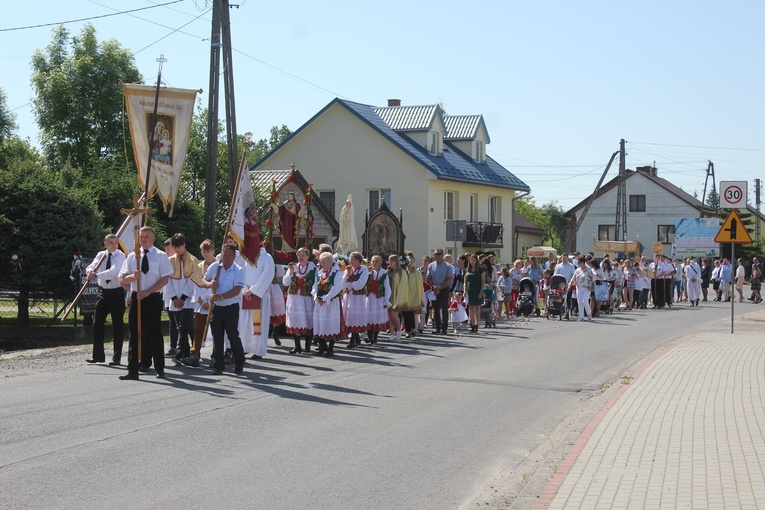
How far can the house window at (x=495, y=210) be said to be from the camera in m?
53.7

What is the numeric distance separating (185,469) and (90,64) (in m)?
49.3

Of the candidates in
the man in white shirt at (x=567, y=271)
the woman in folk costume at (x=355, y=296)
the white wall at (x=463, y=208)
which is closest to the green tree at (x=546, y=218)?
the white wall at (x=463, y=208)

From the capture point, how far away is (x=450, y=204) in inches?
1977

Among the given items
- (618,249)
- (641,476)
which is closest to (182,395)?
(641,476)

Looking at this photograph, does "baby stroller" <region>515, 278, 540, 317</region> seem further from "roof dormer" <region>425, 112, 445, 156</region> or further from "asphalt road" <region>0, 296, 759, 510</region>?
"roof dormer" <region>425, 112, 445, 156</region>

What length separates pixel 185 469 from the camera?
7730 mm

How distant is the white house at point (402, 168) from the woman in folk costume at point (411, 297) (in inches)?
1009

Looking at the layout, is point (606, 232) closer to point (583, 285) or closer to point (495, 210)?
point (495, 210)

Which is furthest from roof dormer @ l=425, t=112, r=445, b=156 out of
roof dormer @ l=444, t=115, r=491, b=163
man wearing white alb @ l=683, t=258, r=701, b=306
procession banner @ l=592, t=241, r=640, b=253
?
man wearing white alb @ l=683, t=258, r=701, b=306

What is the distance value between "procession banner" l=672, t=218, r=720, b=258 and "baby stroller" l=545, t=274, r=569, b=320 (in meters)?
47.4

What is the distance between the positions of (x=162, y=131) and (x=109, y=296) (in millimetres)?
4688

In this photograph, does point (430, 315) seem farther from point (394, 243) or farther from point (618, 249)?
point (618, 249)

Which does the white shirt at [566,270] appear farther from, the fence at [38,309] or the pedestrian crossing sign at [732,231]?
the fence at [38,309]

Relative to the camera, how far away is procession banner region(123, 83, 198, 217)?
17984 mm
